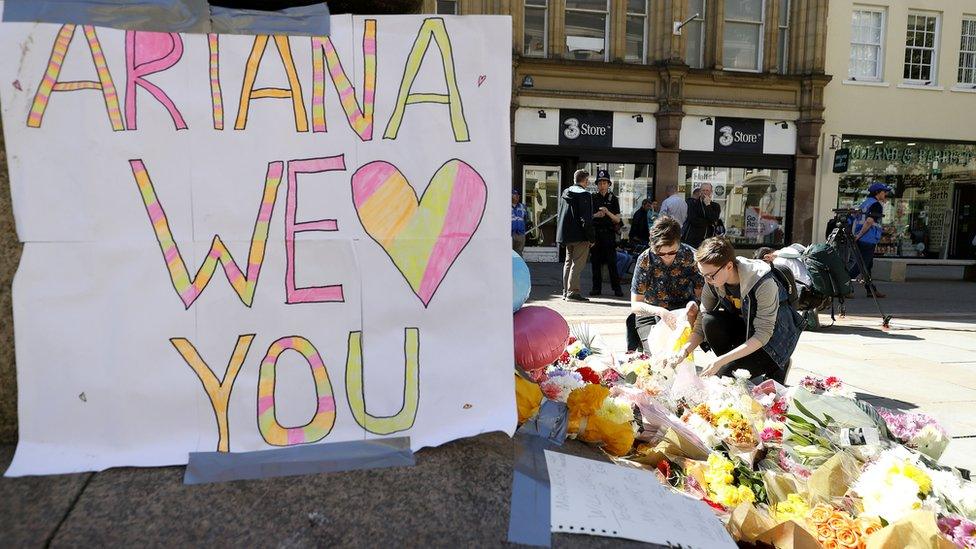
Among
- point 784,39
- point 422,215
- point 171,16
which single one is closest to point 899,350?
point 422,215

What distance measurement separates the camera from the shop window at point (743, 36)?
624 inches

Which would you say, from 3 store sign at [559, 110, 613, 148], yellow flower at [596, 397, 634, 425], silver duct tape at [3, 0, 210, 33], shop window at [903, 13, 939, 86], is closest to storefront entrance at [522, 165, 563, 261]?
3 store sign at [559, 110, 613, 148]

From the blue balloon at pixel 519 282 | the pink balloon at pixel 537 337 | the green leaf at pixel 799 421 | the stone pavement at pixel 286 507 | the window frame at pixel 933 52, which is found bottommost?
the green leaf at pixel 799 421

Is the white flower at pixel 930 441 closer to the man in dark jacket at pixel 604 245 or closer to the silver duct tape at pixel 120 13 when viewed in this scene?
the silver duct tape at pixel 120 13

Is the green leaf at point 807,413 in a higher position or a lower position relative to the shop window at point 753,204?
lower

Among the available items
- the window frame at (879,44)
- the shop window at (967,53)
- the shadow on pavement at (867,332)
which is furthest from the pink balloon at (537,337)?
the shop window at (967,53)

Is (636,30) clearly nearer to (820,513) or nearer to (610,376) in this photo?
(610,376)

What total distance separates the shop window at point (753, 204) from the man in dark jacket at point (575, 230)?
7.94m

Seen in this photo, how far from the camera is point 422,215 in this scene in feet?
6.95

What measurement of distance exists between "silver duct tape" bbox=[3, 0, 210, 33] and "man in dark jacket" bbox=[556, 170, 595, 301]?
24.2ft

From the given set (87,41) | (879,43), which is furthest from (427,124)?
(879,43)

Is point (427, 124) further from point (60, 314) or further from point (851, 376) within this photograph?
point (851, 376)

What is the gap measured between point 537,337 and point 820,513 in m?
1.21

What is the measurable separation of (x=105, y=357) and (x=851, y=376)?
523 centimetres
